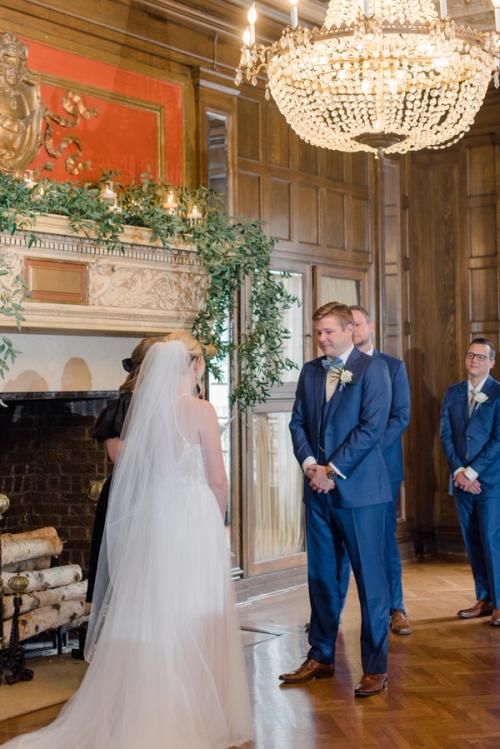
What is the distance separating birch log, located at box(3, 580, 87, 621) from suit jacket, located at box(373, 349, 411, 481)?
6.16 ft

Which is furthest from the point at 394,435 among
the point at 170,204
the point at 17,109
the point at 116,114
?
the point at 17,109

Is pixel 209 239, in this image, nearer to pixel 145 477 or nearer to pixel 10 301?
pixel 10 301

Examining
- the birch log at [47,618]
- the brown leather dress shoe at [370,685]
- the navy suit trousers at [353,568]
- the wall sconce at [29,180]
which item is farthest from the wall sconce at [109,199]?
the brown leather dress shoe at [370,685]

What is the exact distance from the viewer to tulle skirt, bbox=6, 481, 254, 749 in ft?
12.7

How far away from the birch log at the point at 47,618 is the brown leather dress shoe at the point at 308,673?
125 centimetres

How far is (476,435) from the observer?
21.1ft

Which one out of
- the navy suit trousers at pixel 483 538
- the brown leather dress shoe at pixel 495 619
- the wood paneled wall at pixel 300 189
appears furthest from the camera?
the wood paneled wall at pixel 300 189

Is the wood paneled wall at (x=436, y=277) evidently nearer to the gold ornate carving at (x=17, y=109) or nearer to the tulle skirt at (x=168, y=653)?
the gold ornate carving at (x=17, y=109)

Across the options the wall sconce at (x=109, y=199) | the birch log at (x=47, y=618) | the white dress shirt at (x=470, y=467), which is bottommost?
the birch log at (x=47, y=618)

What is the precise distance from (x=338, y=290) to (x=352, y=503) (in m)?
3.58

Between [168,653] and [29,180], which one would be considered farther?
[29,180]

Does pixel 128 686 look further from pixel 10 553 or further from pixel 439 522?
pixel 439 522

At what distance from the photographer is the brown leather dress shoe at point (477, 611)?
21.0 ft

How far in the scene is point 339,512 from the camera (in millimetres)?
4844
